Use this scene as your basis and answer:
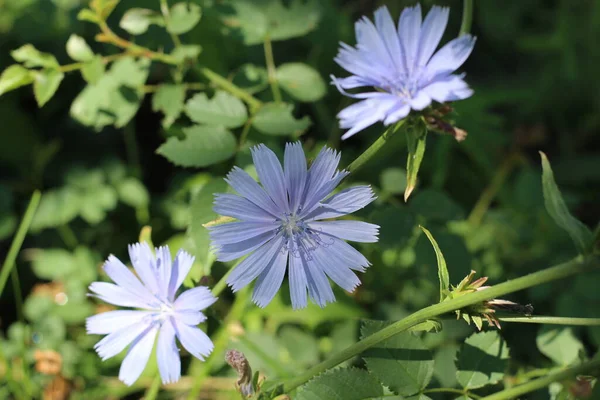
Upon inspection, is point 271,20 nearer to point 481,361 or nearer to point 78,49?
point 78,49

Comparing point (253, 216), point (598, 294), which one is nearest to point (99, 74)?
point (253, 216)

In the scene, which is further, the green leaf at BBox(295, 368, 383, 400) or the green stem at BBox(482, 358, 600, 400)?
the green leaf at BBox(295, 368, 383, 400)

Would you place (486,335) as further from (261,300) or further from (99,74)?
(99,74)

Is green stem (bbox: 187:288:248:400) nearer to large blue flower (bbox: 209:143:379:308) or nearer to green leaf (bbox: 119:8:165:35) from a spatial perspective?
large blue flower (bbox: 209:143:379:308)

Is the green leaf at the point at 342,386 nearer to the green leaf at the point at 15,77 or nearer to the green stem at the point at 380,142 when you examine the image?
the green stem at the point at 380,142

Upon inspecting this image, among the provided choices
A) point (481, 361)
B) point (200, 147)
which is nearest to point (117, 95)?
point (200, 147)

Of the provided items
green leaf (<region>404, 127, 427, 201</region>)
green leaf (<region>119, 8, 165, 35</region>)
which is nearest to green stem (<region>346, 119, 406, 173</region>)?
green leaf (<region>404, 127, 427, 201</region>)
